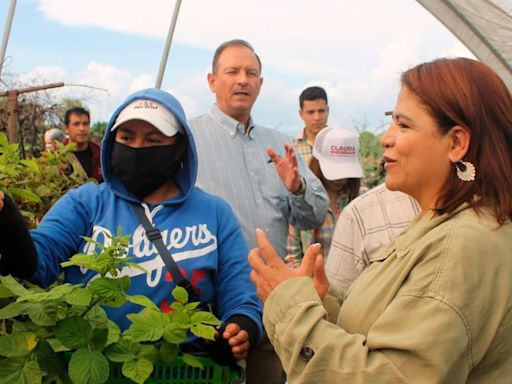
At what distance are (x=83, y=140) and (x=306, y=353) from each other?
5.14 metres

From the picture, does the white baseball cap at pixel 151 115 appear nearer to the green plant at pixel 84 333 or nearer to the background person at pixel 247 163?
the green plant at pixel 84 333

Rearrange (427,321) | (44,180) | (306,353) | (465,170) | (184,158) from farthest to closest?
(44,180) < (184,158) < (465,170) < (306,353) < (427,321)

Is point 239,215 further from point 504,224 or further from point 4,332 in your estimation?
point 504,224

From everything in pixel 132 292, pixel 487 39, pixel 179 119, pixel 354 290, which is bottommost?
pixel 132 292

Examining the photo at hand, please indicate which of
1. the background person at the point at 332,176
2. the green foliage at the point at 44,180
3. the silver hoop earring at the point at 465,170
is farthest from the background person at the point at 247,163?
the silver hoop earring at the point at 465,170

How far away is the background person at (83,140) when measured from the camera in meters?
5.53

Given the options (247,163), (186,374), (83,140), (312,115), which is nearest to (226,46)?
(247,163)

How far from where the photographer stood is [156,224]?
6.96 feet

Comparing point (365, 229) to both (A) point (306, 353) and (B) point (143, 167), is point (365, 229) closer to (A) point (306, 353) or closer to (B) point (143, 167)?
(B) point (143, 167)

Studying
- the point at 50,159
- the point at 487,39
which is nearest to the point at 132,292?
the point at 50,159

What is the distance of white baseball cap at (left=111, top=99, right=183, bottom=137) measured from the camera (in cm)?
217

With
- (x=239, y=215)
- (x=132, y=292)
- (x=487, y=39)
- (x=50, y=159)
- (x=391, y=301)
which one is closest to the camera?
(x=391, y=301)

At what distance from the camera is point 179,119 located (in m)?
2.26

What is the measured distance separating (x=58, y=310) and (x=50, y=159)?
196 cm
